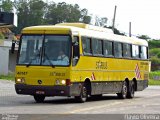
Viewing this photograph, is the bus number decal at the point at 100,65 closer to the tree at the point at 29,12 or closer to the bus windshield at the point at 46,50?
the bus windshield at the point at 46,50

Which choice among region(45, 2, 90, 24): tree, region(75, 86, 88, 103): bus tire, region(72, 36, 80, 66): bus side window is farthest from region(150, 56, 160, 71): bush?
region(72, 36, 80, 66): bus side window

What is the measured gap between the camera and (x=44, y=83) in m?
21.3

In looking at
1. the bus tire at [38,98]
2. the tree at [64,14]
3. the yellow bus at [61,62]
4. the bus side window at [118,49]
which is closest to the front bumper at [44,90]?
the yellow bus at [61,62]

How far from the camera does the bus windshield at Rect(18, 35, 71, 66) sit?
70.5 ft

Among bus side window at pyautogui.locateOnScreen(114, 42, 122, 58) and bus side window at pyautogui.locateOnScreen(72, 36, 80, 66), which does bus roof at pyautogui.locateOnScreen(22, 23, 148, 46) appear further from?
bus side window at pyautogui.locateOnScreen(72, 36, 80, 66)

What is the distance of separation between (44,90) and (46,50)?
5.18 feet

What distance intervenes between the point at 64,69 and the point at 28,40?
79.0 inches

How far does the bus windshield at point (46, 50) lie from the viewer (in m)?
21.5

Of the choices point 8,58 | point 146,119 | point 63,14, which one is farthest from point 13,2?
point 146,119

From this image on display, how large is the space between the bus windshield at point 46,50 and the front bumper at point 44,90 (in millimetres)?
899

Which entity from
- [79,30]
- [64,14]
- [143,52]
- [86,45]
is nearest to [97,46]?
[86,45]

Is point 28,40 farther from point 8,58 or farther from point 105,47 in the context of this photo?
point 8,58

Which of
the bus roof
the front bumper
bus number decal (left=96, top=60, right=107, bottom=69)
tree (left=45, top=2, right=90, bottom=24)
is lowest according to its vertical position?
the front bumper

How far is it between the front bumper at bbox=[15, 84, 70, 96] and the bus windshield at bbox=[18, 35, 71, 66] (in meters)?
0.90
